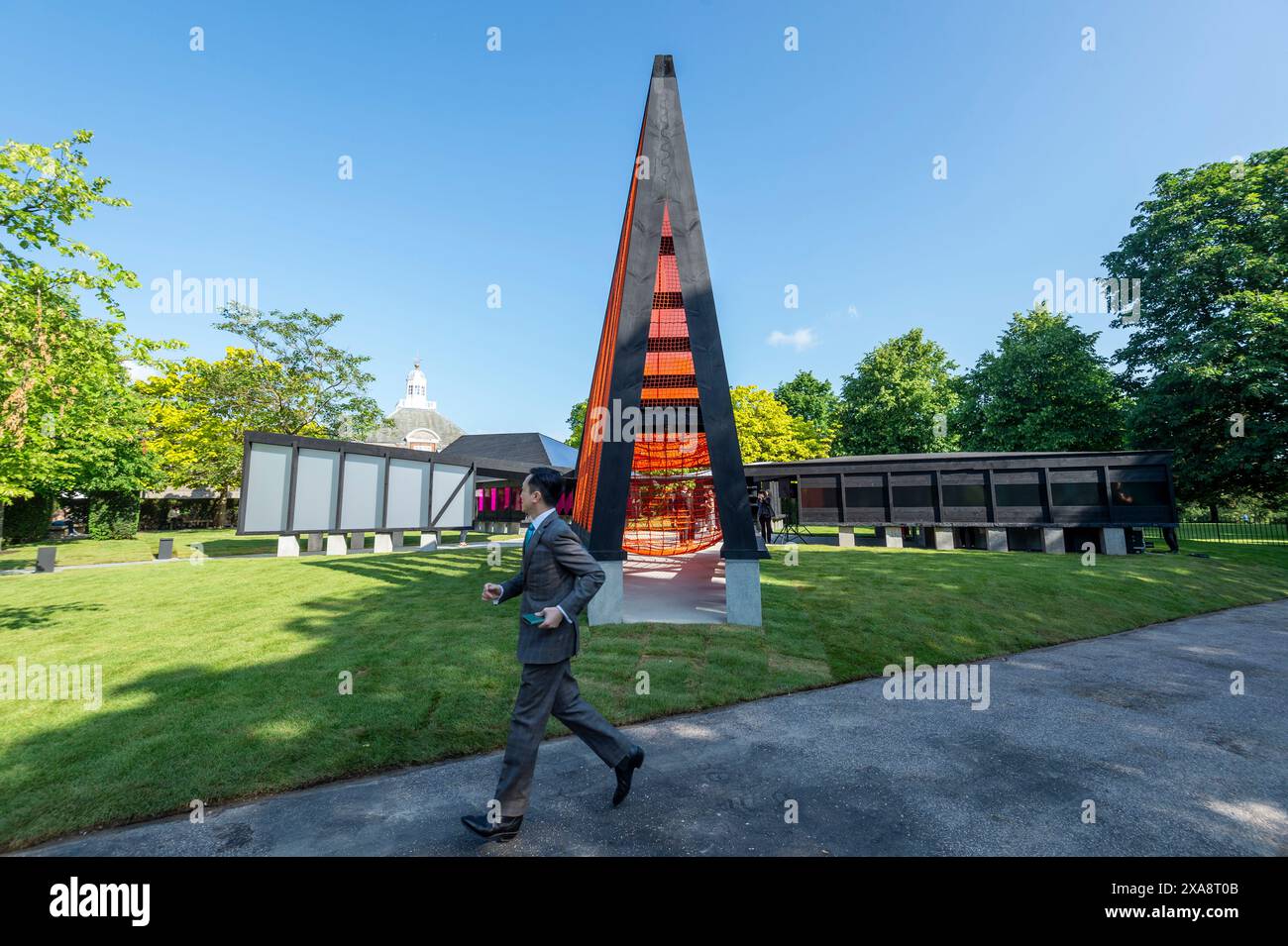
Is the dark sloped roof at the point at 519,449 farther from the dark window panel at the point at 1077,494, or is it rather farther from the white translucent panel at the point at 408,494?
the dark window panel at the point at 1077,494

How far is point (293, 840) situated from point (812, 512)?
918 inches

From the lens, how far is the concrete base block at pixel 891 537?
2145 cm

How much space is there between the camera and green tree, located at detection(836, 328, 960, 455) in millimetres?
36031

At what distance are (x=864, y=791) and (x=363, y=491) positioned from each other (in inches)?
835

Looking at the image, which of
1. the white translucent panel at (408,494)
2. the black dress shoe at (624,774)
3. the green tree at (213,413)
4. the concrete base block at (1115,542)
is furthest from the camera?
the green tree at (213,413)

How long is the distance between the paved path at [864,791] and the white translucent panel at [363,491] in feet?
60.6

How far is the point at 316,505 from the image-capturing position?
742 inches

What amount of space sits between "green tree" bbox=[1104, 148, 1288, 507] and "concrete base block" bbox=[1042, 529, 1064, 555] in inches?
295

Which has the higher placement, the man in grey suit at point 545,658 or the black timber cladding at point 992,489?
the black timber cladding at point 992,489

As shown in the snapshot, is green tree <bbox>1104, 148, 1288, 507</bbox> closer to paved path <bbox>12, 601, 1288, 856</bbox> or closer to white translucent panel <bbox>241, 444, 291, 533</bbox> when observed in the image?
paved path <bbox>12, 601, 1288, 856</bbox>

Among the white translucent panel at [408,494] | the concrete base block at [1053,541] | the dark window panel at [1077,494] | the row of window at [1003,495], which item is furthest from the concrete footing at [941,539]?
the white translucent panel at [408,494]

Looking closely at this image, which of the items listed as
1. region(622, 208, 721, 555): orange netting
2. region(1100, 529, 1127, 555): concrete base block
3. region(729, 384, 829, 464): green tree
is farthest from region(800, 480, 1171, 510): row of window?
region(729, 384, 829, 464): green tree
